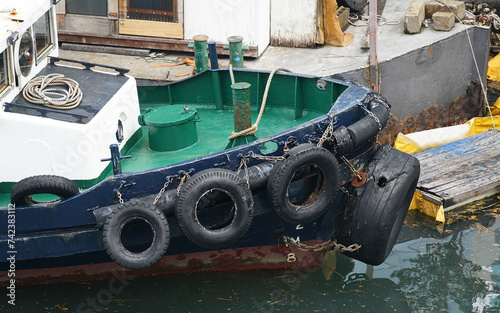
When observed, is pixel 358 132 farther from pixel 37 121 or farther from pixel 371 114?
pixel 37 121

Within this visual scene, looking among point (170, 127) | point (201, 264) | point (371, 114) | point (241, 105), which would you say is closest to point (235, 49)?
point (241, 105)

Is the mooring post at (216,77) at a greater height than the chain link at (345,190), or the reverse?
the mooring post at (216,77)

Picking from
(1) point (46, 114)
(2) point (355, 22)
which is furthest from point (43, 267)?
(2) point (355, 22)

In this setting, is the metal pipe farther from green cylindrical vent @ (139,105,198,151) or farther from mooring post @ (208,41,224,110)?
green cylindrical vent @ (139,105,198,151)

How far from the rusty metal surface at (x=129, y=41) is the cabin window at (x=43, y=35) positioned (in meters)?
3.79

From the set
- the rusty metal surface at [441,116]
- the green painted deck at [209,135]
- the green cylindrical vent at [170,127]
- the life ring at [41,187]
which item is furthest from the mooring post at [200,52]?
the rusty metal surface at [441,116]

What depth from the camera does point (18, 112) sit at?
6.43 metres

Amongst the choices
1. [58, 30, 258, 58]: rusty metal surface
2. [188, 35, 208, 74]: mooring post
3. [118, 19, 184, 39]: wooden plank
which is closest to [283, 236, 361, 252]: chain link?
[188, 35, 208, 74]: mooring post

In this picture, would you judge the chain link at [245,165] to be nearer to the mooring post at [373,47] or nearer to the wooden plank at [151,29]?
the mooring post at [373,47]

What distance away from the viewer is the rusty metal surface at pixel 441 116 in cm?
1039

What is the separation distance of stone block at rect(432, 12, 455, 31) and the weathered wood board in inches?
74.4

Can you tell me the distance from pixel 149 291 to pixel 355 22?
684 centimetres

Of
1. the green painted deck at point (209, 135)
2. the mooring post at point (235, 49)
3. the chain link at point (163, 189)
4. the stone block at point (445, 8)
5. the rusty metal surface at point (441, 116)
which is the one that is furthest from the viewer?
the stone block at point (445, 8)

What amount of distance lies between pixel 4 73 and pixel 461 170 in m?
5.89
